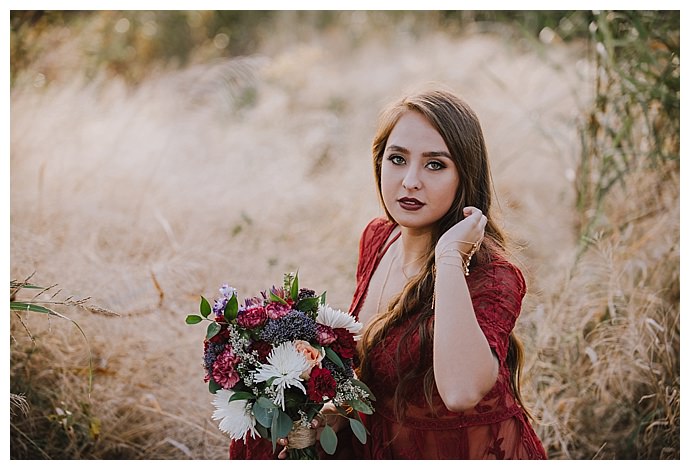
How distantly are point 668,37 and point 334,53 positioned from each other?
3.92 metres

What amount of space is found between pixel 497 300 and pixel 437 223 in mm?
298

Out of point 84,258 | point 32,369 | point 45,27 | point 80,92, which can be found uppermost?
point 45,27

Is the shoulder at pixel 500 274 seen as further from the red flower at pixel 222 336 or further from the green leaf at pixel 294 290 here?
the red flower at pixel 222 336

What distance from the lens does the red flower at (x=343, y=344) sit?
1.75m

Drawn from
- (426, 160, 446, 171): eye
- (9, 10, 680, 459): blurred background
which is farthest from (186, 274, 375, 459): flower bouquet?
(9, 10, 680, 459): blurred background

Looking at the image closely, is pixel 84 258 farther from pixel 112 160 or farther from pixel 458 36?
pixel 458 36

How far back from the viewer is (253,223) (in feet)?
13.1

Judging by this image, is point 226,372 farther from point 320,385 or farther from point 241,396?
point 320,385

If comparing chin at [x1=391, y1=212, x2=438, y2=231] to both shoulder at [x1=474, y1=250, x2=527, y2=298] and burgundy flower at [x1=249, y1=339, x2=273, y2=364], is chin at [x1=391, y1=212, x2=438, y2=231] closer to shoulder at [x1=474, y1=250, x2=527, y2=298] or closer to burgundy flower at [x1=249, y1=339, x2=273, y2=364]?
shoulder at [x1=474, y1=250, x2=527, y2=298]

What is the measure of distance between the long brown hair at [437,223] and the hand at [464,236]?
0.12 m

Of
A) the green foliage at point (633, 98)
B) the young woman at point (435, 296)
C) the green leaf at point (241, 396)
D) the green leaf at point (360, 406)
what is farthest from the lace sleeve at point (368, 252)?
the green foliage at point (633, 98)
